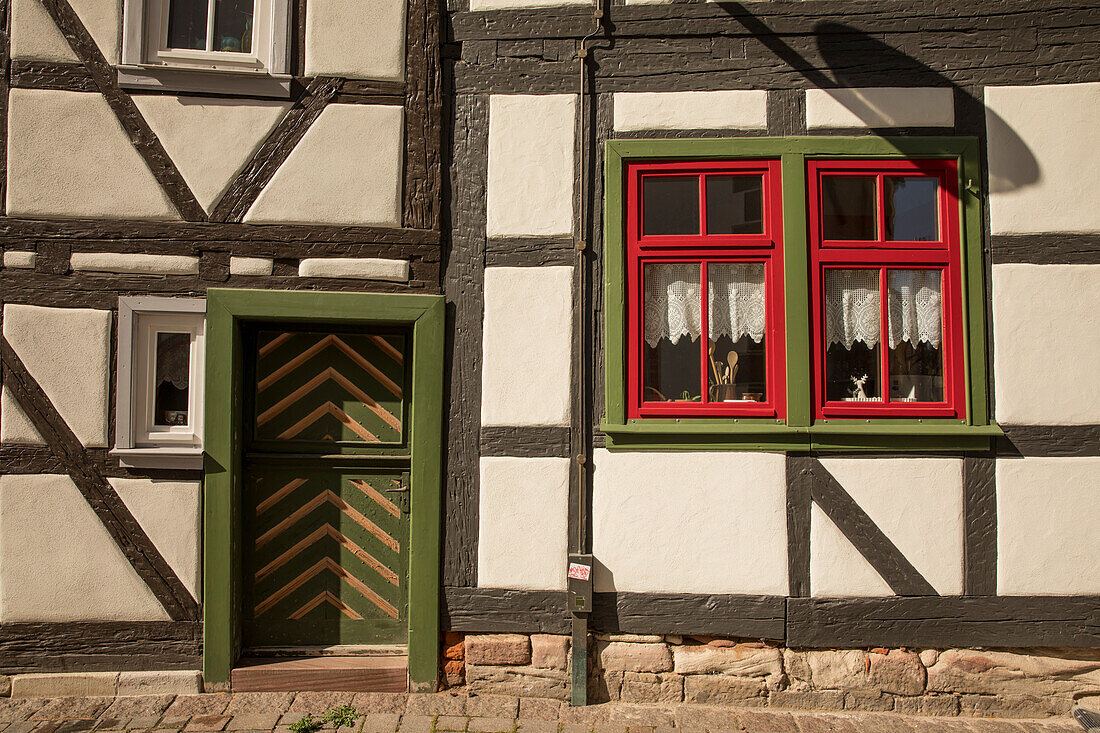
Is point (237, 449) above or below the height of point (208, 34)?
below

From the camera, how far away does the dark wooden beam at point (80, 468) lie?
12.2 feet

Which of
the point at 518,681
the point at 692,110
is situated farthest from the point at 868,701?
the point at 692,110

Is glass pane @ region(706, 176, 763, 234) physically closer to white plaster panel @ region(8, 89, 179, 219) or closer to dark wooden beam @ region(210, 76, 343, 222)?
dark wooden beam @ region(210, 76, 343, 222)

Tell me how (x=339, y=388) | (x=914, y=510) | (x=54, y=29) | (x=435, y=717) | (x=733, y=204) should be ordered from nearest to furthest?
(x=435, y=717) < (x=914, y=510) < (x=54, y=29) < (x=733, y=204) < (x=339, y=388)

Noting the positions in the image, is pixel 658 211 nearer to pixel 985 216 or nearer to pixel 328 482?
pixel 985 216

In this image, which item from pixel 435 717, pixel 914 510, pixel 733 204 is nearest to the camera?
pixel 435 717

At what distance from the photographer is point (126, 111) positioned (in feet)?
12.4

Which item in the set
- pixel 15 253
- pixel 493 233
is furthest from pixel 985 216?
pixel 15 253

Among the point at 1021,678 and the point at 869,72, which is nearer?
the point at 1021,678

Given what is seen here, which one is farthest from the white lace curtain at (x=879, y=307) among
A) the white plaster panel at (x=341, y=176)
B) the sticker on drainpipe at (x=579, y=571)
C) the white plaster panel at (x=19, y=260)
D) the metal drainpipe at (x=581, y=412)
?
the white plaster panel at (x=19, y=260)

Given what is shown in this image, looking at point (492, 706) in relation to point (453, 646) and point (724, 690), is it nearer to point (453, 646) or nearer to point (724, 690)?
point (453, 646)

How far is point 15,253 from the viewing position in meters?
3.73

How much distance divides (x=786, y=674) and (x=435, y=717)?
2.00m

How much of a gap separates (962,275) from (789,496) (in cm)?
161
